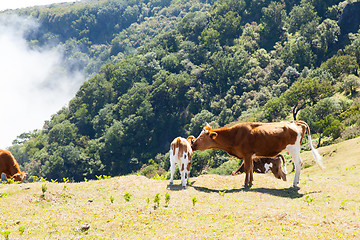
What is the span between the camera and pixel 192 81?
151375 millimetres

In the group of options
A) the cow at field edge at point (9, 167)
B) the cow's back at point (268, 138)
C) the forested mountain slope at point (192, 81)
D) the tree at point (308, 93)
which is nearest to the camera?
the cow's back at point (268, 138)

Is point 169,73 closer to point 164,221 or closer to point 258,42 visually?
point 258,42

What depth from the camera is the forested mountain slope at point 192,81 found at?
Answer: 13100 centimetres

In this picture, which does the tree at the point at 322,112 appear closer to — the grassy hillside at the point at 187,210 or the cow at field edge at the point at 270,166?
the cow at field edge at the point at 270,166

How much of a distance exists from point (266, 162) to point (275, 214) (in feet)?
40.1

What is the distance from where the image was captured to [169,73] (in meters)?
160

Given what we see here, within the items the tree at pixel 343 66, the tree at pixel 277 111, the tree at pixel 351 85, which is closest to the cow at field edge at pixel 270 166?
the tree at pixel 277 111

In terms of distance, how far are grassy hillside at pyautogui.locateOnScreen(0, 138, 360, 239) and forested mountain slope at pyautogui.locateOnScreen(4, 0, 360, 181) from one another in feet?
274

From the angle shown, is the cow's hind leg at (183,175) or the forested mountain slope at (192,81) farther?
the forested mountain slope at (192,81)

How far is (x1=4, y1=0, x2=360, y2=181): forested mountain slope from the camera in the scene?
430 feet

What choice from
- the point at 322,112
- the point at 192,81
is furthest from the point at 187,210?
the point at 192,81

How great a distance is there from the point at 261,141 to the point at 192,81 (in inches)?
5054

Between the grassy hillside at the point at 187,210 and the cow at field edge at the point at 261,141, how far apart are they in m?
1.59

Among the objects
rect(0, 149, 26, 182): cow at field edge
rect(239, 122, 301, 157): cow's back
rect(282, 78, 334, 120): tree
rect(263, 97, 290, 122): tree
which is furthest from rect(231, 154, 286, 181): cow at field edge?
rect(263, 97, 290, 122): tree
